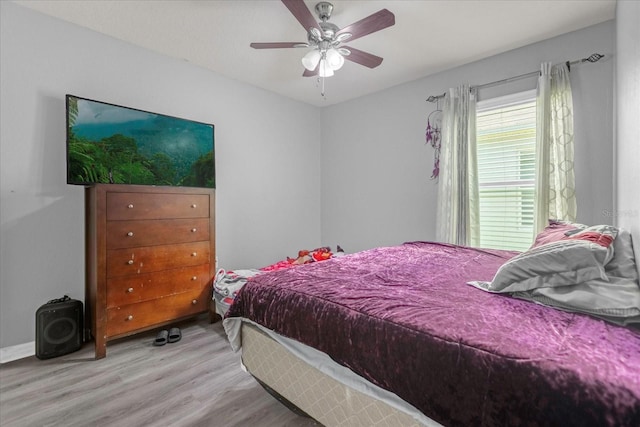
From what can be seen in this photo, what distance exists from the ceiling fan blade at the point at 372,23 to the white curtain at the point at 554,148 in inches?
64.8

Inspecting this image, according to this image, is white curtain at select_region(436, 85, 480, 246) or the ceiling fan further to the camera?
white curtain at select_region(436, 85, 480, 246)

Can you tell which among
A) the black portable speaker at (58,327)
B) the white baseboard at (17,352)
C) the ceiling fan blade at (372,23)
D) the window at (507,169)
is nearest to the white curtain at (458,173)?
the window at (507,169)

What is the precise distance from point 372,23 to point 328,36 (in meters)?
0.37

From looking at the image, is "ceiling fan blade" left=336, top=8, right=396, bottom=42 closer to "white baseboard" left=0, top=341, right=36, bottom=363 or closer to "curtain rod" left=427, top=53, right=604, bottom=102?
"curtain rod" left=427, top=53, right=604, bottom=102

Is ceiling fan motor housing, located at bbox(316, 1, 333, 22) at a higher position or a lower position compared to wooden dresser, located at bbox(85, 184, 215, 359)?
higher

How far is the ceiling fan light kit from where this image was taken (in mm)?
1874

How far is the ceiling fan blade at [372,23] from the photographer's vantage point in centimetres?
183

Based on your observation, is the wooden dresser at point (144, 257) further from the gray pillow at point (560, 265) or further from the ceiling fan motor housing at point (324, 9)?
the gray pillow at point (560, 265)

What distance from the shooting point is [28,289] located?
228 centimetres

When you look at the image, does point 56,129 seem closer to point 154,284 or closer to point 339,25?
point 154,284

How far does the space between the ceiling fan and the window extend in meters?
1.46

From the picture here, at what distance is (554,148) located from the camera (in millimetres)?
2572

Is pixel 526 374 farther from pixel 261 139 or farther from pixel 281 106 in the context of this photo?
pixel 281 106

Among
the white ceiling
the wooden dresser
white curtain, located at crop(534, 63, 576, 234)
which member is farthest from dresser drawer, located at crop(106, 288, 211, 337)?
white curtain, located at crop(534, 63, 576, 234)
